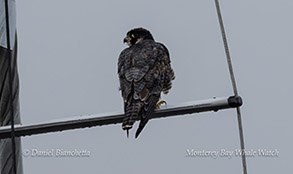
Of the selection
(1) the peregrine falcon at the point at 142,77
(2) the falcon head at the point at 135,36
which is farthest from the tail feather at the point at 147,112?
(2) the falcon head at the point at 135,36

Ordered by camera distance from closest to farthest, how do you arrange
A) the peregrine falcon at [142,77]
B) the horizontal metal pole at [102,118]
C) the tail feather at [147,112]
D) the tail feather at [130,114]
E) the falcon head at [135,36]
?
the horizontal metal pole at [102,118]
the tail feather at [130,114]
the tail feather at [147,112]
the peregrine falcon at [142,77]
the falcon head at [135,36]

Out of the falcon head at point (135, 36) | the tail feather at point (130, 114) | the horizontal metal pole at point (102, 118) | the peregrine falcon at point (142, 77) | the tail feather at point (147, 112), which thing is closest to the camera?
the horizontal metal pole at point (102, 118)

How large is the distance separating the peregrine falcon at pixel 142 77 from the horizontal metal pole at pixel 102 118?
2.59ft

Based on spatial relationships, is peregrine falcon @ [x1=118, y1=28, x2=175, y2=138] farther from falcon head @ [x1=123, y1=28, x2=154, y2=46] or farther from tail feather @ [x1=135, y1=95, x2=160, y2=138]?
falcon head @ [x1=123, y1=28, x2=154, y2=46]

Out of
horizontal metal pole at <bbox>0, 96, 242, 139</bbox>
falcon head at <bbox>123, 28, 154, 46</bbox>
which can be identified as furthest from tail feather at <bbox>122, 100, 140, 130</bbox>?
falcon head at <bbox>123, 28, 154, 46</bbox>

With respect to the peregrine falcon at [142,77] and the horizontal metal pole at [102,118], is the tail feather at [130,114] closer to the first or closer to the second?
the peregrine falcon at [142,77]

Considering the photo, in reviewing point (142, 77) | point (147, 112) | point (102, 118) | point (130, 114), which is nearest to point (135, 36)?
point (142, 77)

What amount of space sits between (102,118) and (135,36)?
10.8ft

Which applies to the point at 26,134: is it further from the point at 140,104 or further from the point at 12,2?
the point at 12,2

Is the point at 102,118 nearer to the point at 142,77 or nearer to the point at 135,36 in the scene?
the point at 142,77

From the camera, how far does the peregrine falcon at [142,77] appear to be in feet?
24.9

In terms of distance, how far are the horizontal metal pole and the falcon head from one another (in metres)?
2.96

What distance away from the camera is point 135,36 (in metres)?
Answer: 9.56

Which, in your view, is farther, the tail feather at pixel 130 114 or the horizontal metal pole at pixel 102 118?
the tail feather at pixel 130 114
